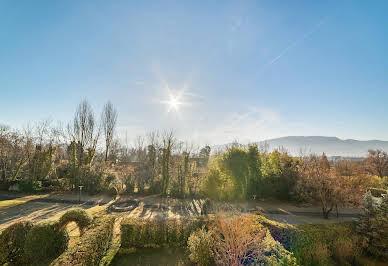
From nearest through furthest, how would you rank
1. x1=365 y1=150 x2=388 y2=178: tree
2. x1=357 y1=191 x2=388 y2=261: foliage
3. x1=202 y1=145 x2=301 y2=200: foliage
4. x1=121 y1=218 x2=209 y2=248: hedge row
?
x1=357 y1=191 x2=388 y2=261: foliage, x1=121 y1=218 x2=209 y2=248: hedge row, x1=202 y1=145 x2=301 y2=200: foliage, x1=365 y1=150 x2=388 y2=178: tree

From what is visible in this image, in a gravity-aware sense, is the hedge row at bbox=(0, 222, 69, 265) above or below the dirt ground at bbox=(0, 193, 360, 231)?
above

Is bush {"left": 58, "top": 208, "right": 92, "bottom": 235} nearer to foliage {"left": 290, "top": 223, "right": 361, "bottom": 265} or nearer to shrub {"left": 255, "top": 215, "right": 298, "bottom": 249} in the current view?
shrub {"left": 255, "top": 215, "right": 298, "bottom": 249}

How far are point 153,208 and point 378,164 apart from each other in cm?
2953

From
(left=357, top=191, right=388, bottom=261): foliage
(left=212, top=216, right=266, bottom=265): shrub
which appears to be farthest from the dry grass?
(left=357, top=191, right=388, bottom=261): foliage

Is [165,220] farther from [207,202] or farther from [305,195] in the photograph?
[305,195]

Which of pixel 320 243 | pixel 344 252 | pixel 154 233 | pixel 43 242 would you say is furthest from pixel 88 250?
pixel 344 252

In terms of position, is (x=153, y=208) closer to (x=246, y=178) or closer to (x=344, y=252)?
(x=246, y=178)

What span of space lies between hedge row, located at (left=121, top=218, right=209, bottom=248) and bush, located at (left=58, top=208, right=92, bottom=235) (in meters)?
1.28

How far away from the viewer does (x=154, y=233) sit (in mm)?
6707

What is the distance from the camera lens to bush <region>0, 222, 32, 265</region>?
17.1ft

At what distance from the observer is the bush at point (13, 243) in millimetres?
5215

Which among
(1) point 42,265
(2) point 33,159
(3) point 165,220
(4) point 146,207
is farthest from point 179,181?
(2) point 33,159

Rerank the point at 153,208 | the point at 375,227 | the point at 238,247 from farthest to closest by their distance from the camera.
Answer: the point at 153,208, the point at 375,227, the point at 238,247

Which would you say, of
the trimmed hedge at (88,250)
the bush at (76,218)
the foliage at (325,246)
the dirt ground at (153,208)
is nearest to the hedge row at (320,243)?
the foliage at (325,246)
